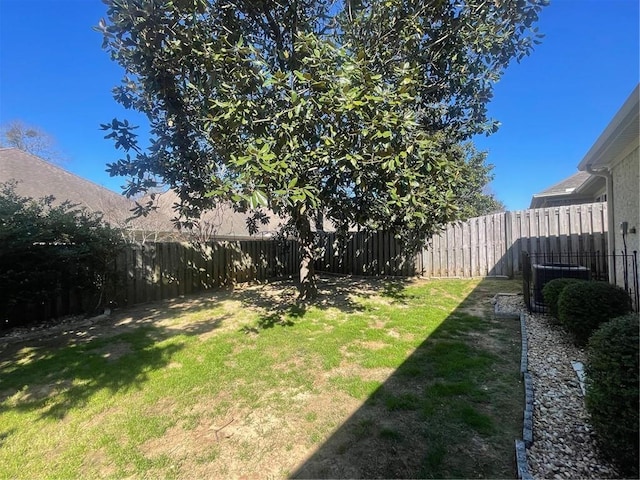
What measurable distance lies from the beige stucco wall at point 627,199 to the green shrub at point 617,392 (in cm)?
332

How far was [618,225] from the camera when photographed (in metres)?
5.69

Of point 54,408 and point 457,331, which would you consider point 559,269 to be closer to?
point 457,331

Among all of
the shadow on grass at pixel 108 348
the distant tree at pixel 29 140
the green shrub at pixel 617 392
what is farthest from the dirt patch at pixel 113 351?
the distant tree at pixel 29 140

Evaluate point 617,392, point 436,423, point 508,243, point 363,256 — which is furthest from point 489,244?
point 617,392

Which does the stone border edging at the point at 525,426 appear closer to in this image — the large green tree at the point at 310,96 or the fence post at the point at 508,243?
the large green tree at the point at 310,96

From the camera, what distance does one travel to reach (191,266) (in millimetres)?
9352

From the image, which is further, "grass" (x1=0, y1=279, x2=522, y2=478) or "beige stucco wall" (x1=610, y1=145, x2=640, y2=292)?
"beige stucco wall" (x1=610, y1=145, x2=640, y2=292)

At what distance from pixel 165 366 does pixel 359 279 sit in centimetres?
782

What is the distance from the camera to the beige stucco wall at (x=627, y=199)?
14.8ft

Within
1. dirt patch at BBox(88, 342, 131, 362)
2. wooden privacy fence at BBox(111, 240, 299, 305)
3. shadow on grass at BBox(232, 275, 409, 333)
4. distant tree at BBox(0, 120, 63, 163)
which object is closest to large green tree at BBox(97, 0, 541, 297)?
shadow on grass at BBox(232, 275, 409, 333)

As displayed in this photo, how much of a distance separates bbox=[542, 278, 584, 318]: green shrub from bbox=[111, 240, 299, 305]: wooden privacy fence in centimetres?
812

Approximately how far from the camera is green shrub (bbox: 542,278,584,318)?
4.95m

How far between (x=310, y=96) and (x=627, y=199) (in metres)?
5.03

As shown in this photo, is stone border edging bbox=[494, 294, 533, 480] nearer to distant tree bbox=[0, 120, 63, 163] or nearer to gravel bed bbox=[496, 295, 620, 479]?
gravel bed bbox=[496, 295, 620, 479]
